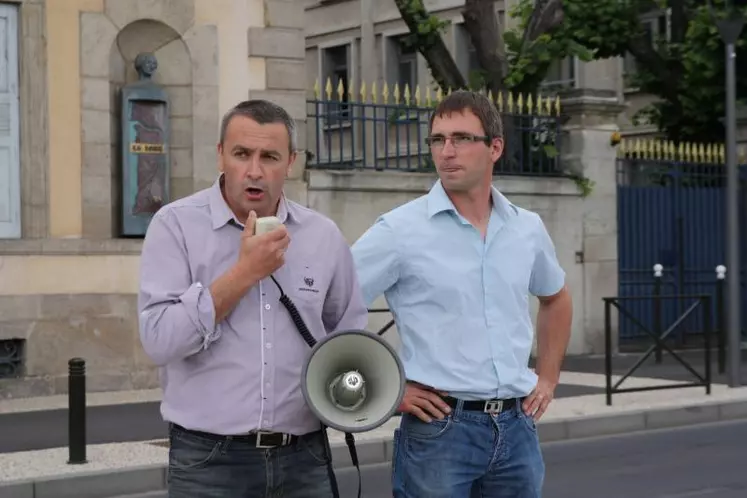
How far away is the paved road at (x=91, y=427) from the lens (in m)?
11.3

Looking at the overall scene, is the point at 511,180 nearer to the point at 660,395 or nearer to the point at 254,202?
the point at 660,395

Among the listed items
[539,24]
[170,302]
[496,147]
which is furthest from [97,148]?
[170,302]

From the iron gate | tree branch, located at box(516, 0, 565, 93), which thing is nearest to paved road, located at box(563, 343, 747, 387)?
the iron gate

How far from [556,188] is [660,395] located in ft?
18.6

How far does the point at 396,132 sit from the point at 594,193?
12.4ft

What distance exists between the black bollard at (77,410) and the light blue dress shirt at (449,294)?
19.2 ft

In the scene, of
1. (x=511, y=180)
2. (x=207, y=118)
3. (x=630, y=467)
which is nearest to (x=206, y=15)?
(x=207, y=118)

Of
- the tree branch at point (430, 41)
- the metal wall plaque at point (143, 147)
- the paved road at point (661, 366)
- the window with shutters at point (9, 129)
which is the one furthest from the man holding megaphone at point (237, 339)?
the tree branch at point (430, 41)

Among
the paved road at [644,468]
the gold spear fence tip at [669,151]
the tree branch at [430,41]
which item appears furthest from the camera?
the gold spear fence tip at [669,151]

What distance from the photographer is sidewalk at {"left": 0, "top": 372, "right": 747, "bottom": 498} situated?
9.37 meters

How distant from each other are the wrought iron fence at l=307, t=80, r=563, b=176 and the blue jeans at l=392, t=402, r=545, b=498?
1265 centimetres

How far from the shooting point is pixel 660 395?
14.3 meters

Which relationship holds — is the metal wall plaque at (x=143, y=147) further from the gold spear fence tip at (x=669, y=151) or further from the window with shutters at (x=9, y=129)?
the gold spear fence tip at (x=669, y=151)

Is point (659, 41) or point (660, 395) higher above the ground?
point (659, 41)
